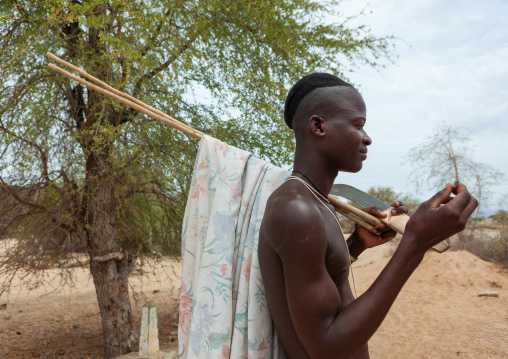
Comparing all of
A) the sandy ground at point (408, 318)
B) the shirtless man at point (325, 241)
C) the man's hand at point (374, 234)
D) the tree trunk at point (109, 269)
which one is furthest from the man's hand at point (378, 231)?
the sandy ground at point (408, 318)

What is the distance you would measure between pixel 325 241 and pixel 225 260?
0.37m

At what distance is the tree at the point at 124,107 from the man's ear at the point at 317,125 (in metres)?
3.64

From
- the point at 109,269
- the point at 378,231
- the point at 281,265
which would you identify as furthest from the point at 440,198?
the point at 109,269

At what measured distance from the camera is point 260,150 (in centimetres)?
568

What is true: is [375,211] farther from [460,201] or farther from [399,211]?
[460,201]

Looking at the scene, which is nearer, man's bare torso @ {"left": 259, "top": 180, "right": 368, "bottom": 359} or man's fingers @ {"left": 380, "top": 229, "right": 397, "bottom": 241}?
man's bare torso @ {"left": 259, "top": 180, "right": 368, "bottom": 359}

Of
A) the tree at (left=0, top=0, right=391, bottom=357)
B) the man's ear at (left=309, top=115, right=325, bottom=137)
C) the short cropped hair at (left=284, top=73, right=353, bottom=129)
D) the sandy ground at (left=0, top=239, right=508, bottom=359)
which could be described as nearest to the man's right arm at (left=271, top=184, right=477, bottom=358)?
the man's ear at (left=309, top=115, right=325, bottom=137)

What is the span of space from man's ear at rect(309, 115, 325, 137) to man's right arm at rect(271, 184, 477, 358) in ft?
1.07

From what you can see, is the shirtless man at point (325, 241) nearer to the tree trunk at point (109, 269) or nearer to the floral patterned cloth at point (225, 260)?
the floral patterned cloth at point (225, 260)

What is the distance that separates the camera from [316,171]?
58.0 inches

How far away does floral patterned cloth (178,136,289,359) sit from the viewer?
1.40 m

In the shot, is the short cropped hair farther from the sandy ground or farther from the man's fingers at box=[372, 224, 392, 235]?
the sandy ground

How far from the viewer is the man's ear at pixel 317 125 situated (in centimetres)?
144

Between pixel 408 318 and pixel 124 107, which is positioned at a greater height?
pixel 124 107
